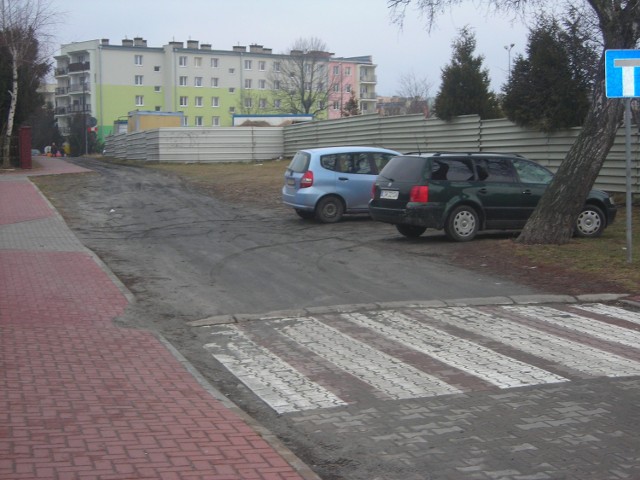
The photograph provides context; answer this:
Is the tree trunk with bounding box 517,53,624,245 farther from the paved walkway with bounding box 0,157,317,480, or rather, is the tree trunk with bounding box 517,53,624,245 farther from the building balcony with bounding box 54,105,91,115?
the building balcony with bounding box 54,105,91,115

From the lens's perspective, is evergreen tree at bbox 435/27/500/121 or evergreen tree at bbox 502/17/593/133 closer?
evergreen tree at bbox 502/17/593/133

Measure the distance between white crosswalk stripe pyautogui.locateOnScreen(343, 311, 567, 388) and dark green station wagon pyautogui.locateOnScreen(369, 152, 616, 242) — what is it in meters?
5.77

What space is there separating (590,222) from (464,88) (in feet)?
41.3

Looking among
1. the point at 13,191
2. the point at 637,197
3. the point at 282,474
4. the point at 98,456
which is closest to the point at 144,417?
the point at 98,456

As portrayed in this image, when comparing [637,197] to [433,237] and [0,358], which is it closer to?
[433,237]

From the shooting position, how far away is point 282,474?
506cm

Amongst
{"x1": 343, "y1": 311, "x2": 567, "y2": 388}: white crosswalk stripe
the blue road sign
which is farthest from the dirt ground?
{"x1": 343, "y1": 311, "x2": 567, "y2": 388}: white crosswalk stripe

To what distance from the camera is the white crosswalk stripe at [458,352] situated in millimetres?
7246

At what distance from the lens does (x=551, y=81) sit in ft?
72.5

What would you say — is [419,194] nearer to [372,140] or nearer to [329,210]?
[329,210]

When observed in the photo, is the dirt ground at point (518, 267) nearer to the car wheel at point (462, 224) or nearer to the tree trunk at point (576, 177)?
the car wheel at point (462, 224)

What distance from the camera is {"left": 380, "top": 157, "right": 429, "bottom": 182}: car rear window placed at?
15602 millimetres

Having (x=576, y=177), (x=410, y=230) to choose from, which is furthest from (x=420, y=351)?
(x=410, y=230)

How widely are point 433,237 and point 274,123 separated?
4101cm
